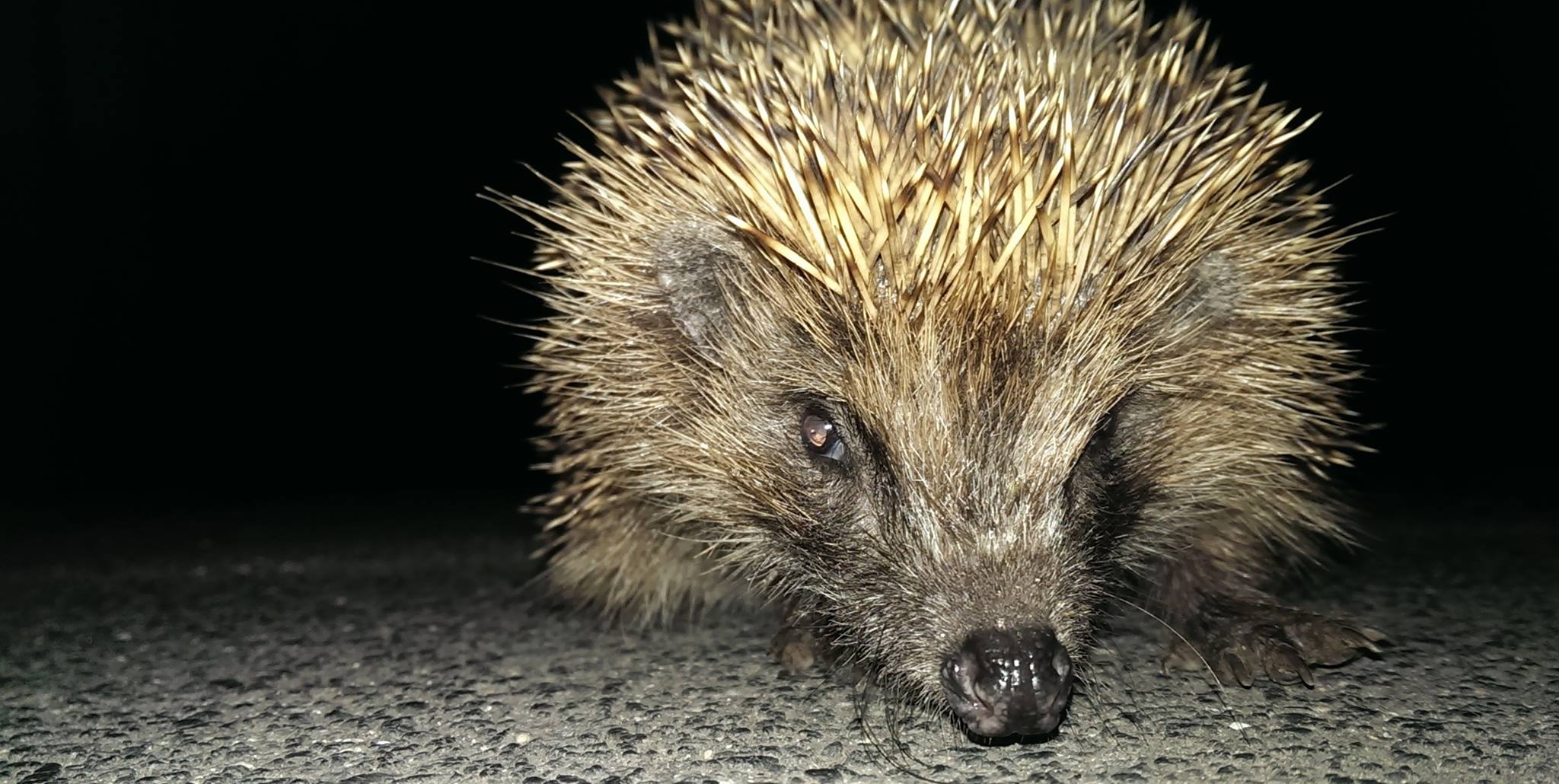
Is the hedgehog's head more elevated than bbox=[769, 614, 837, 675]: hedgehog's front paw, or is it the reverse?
the hedgehog's head

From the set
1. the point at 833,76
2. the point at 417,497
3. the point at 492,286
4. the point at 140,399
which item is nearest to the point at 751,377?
the point at 833,76

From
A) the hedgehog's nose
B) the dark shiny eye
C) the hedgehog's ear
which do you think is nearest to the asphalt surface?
the hedgehog's nose

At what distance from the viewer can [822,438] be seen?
82.4 inches

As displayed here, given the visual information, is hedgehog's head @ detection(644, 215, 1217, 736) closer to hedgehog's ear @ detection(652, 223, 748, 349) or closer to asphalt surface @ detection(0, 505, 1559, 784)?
hedgehog's ear @ detection(652, 223, 748, 349)

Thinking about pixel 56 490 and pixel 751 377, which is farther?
pixel 56 490

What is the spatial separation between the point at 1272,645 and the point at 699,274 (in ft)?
3.74

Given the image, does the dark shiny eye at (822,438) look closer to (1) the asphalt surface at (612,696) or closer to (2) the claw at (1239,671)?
(1) the asphalt surface at (612,696)

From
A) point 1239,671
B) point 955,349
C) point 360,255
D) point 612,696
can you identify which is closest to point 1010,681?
point 955,349

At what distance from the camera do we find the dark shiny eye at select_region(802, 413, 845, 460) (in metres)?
2.08

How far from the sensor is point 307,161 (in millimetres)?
5734

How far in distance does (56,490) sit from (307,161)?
79.5 inches

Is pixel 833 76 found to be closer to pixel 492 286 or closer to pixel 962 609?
pixel 962 609

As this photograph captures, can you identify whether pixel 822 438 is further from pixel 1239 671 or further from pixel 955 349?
pixel 1239 671

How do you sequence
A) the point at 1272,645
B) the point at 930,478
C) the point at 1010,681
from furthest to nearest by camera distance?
the point at 1272,645, the point at 930,478, the point at 1010,681
